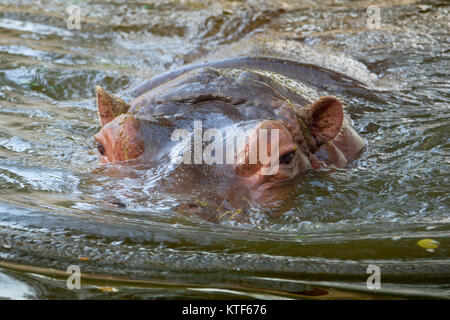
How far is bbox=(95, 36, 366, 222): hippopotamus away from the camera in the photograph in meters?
3.62

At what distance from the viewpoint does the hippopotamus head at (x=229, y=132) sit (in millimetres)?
3701

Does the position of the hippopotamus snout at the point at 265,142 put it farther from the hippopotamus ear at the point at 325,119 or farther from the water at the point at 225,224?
the water at the point at 225,224

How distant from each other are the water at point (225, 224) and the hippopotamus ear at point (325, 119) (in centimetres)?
29

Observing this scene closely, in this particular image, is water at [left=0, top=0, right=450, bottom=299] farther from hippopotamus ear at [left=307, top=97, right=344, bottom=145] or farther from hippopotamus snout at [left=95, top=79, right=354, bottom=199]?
hippopotamus ear at [left=307, top=97, right=344, bottom=145]

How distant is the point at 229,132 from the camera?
388 centimetres

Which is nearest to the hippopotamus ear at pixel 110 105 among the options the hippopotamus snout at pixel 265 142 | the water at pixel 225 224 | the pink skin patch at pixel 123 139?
the hippopotamus snout at pixel 265 142

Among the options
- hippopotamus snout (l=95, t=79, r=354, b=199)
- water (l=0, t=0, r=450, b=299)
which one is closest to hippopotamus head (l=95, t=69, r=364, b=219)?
hippopotamus snout (l=95, t=79, r=354, b=199)

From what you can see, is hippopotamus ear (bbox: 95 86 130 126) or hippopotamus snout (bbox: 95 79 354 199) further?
hippopotamus ear (bbox: 95 86 130 126)

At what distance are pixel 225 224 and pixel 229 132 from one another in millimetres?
794

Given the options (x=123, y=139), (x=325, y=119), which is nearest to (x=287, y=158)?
(x=325, y=119)

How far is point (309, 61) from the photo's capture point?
6.52 meters

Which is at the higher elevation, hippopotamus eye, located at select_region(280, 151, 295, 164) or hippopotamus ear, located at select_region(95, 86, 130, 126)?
hippopotamus ear, located at select_region(95, 86, 130, 126)

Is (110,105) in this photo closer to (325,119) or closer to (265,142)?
(265,142)
